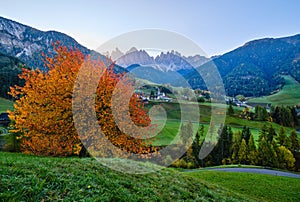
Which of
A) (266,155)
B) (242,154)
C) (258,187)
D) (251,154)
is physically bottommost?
(242,154)

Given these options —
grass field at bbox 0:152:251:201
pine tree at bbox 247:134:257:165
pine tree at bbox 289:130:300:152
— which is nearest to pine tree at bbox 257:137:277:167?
pine tree at bbox 247:134:257:165

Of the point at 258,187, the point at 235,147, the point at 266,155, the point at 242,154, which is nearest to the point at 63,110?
the point at 258,187

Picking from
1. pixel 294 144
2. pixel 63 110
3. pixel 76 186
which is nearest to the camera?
pixel 76 186

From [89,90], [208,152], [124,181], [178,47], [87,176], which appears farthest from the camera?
[208,152]

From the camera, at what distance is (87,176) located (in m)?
8.05

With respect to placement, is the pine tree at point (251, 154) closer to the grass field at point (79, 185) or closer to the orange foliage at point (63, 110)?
the orange foliage at point (63, 110)

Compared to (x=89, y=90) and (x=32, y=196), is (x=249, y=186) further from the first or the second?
(x=32, y=196)

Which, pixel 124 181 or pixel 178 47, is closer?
pixel 124 181

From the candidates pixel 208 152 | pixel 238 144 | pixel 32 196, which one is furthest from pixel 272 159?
pixel 32 196

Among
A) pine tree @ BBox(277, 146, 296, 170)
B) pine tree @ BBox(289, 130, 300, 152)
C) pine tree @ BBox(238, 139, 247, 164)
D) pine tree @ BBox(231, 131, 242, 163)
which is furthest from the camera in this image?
pine tree @ BBox(289, 130, 300, 152)

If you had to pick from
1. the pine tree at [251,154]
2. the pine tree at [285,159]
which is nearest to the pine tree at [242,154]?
the pine tree at [251,154]

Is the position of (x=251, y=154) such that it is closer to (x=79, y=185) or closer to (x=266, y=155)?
(x=266, y=155)

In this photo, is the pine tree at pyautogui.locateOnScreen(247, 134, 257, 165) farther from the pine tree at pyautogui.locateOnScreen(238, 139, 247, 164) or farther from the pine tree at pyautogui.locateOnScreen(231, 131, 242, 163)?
the pine tree at pyautogui.locateOnScreen(231, 131, 242, 163)

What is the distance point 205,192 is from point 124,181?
5.30m
